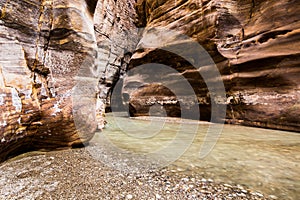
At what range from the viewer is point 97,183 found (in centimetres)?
186

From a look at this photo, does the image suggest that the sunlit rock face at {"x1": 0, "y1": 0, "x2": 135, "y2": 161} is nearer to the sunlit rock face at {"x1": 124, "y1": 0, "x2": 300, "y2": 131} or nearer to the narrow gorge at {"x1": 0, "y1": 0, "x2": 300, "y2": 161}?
the narrow gorge at {"x1": 0, "y1": 0, "x2": 300, "y2": 161}

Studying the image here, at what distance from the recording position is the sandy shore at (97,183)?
5.42 ft

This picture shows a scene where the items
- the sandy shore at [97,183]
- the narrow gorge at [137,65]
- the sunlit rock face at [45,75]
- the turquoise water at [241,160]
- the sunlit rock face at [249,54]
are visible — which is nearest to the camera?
the sandy shore at [97,183]

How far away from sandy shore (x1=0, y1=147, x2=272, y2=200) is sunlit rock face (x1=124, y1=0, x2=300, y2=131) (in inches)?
193

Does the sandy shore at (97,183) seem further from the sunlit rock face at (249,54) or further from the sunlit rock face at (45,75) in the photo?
the sunlit rock face at (249,54)

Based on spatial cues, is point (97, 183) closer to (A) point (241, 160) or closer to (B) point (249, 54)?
(A) point (241, 160)

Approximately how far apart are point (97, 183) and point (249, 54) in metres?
6.86

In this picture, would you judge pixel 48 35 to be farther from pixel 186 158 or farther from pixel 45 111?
pixel 186 158

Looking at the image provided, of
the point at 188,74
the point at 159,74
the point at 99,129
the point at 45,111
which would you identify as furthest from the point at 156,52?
the point at 45,111

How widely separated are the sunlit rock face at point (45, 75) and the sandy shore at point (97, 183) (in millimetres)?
540

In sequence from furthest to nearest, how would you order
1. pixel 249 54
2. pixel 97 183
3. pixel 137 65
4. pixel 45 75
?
pixel 137 65, pixel 249 54, pixel 45 75, pixel 97 183

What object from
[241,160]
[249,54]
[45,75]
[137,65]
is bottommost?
[241,160]

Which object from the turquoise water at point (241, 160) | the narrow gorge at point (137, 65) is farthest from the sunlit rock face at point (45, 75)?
the turquoise water at point (241, 160)

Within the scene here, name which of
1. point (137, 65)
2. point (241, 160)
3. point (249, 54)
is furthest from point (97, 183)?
point (137, 65)
